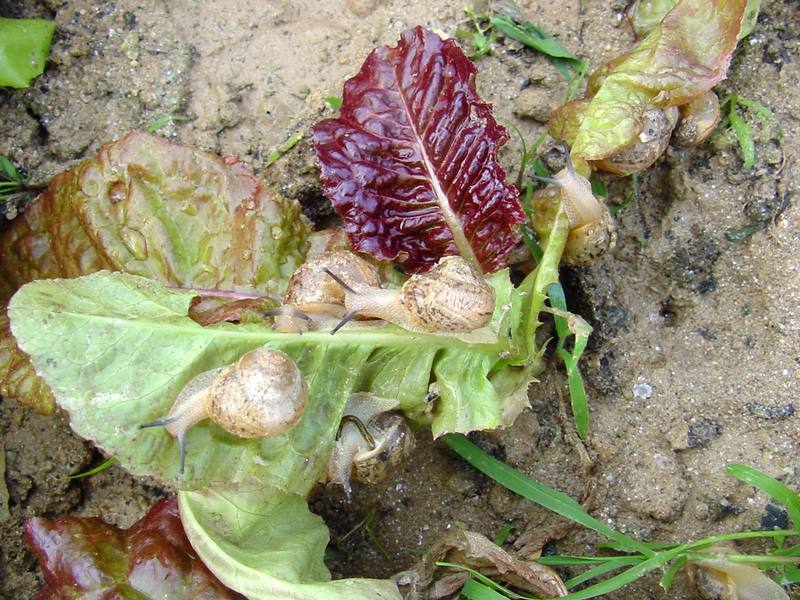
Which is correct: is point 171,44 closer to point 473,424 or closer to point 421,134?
point 421,134

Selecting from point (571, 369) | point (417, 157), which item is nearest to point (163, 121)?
point (417, 157)

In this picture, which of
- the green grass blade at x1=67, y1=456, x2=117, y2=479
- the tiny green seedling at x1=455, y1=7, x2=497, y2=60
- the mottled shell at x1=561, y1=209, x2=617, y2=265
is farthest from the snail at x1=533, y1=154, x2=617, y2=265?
the green grass blade at x1=67, y1=456, x2=117, y2=479

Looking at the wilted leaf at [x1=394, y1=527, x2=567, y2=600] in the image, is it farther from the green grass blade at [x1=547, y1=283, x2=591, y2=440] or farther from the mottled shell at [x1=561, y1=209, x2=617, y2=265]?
the mottled shell at [x1=561, y1=209, x2=617, y2=265]

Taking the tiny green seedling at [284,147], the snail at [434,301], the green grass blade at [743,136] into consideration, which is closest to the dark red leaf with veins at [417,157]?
the snail at [434,301]

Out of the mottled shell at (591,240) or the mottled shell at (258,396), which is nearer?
the mottled shell at (258,396)

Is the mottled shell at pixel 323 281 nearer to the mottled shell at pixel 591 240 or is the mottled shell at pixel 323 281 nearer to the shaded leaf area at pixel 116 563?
the mottled shell at pixel 591 240

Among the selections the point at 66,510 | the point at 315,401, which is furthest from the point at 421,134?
the point at 66,510
